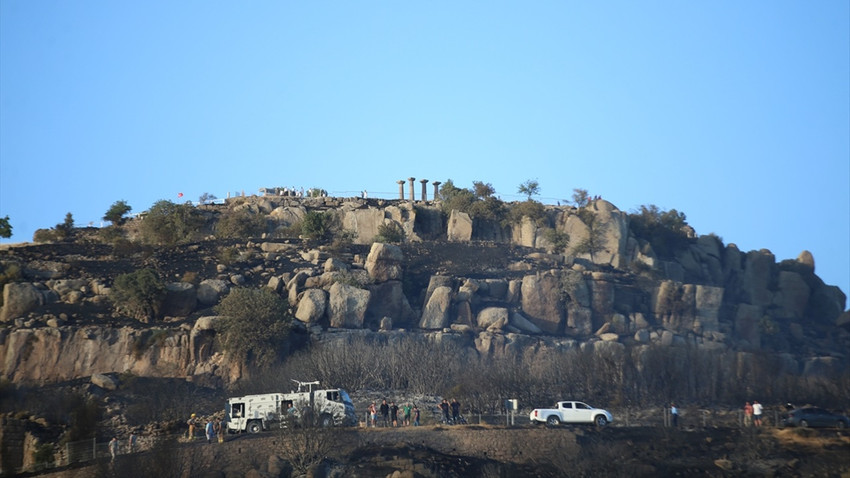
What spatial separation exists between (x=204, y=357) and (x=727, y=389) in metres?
34.2

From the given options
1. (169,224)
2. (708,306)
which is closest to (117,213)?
(169,224)

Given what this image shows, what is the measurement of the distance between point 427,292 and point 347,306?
9874 mm

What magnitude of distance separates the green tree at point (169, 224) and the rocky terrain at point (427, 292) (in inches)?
60.4

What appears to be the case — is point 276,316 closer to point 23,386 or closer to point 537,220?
point 23,386

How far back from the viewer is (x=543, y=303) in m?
103

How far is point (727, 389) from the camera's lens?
8575 centimetres

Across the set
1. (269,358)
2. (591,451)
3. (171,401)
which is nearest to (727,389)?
(591,451)

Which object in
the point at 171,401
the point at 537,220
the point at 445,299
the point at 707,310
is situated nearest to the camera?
the point at 171,401

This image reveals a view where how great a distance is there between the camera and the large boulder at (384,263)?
330ft

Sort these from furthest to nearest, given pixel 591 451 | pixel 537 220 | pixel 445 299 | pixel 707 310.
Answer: pixel 537 220, pixel 707 310, pixel 445 299, pixel 591 451

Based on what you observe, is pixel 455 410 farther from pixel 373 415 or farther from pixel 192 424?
pixel 192 424

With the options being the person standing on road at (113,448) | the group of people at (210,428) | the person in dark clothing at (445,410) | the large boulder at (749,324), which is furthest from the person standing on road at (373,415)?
the large boulder at (749,324)

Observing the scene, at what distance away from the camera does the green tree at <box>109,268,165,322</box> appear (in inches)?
3740

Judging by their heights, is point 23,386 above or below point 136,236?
below
